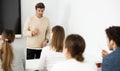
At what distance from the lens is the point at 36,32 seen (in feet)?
13.1

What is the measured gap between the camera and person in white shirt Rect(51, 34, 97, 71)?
189cm

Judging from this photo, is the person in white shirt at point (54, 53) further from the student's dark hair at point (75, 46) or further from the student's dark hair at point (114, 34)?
the student's dark hair at point (75, 46)

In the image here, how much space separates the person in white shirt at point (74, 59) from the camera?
1895mm

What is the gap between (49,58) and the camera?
2816mm

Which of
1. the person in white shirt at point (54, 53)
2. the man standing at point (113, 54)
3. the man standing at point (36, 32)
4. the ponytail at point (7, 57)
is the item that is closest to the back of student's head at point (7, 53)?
the ponytail at point (7, 57)

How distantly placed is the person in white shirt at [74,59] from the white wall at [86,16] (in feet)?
3.94

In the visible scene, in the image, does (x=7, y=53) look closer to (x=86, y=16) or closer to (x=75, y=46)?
(x=75, y=46)

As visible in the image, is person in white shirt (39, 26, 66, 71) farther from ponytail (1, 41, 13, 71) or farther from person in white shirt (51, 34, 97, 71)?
person in white shirt (51, 34, 97, 71)

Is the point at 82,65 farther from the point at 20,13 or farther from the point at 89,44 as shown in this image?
the point at 20,13

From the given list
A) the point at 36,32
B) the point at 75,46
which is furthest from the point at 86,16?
the point at 75,46

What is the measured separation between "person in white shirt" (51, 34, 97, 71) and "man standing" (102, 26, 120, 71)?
0.65ft

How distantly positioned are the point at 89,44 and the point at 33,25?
1.03 m

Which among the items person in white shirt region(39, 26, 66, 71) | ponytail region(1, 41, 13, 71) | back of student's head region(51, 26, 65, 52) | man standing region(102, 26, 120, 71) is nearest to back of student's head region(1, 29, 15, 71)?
ponytail region(1, 41, 13, 71)

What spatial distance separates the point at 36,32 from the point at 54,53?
1259 millimetres
